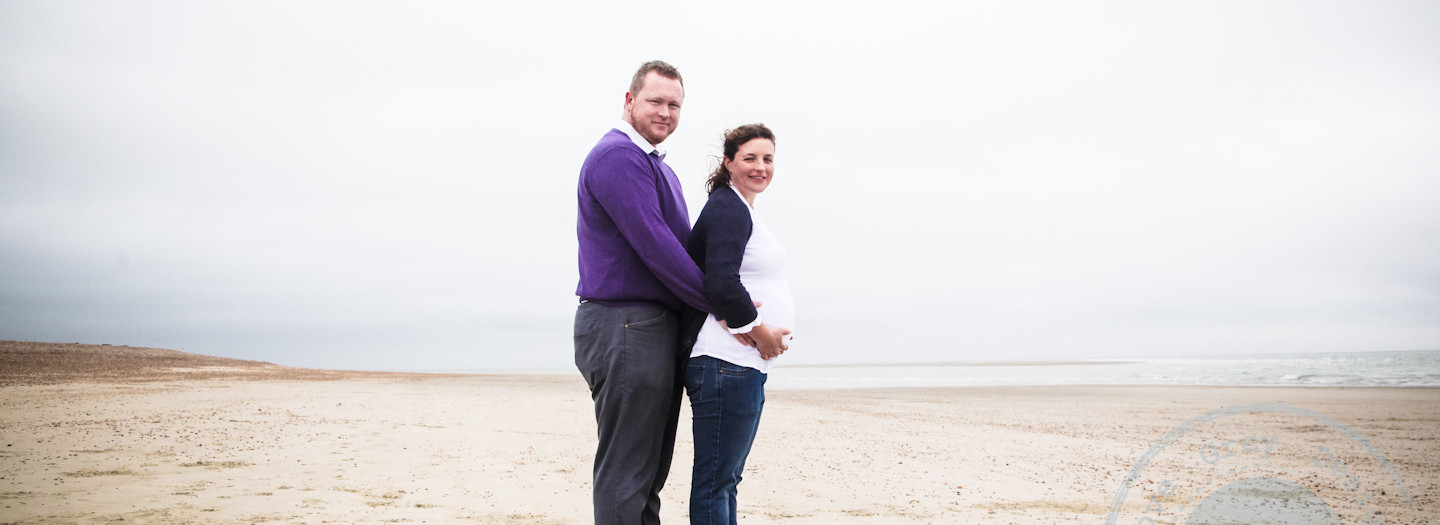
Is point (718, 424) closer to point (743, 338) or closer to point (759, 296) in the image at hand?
point (743, 338)

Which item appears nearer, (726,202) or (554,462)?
(726,202)

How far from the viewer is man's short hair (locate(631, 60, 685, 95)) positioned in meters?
2.49

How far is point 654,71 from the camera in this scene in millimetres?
2479

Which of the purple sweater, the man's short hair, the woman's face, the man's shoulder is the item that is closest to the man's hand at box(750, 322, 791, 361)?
the purple sweater

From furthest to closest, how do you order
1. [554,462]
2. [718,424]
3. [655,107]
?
[554,462], [655,107], [718,424]

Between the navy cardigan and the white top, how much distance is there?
53 millimetres

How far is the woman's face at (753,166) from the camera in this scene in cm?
248

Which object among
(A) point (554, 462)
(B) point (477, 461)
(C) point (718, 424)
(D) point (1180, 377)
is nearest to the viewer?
(C) point (718, 424)

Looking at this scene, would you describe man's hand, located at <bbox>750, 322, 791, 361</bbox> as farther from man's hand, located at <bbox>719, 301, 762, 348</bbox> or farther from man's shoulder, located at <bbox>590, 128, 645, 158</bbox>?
man's shoulder, located at <bbox>590, 128, 645, 158</bbox>

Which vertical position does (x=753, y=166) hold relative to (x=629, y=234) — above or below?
above

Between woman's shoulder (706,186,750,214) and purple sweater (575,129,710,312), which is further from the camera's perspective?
woman's shoulder (706,186,750,214)

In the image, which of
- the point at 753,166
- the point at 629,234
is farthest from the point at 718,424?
the point at 753,166

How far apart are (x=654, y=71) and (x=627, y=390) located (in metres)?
1.06

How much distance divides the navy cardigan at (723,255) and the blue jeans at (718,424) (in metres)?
0.13
